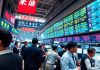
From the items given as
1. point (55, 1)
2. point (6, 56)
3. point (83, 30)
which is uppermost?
point (55, 1)

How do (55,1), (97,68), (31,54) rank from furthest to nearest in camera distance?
(55,1) < (31,54) < (97,68)

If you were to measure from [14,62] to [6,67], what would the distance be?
0.39 ft

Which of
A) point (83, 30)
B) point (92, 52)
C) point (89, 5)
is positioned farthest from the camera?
point (83, 30)

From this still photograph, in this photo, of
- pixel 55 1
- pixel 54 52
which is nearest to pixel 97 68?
pixel 54 52

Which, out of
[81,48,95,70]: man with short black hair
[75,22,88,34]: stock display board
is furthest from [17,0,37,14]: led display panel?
[81,48,95,70]: man with short black hair

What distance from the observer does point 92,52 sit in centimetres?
372

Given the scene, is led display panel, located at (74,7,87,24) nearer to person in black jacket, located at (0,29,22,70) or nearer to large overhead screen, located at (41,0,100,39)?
large overhead screen, located at (41,0,100,39)

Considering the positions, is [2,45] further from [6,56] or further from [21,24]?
[21,24]

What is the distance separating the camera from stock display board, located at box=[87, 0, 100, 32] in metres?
6.26

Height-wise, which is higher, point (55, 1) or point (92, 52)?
point (55, 1)

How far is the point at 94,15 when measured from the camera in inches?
256

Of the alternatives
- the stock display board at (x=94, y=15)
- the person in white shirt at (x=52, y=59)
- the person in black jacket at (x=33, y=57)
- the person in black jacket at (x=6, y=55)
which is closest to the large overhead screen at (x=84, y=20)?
the stock display board at (x=94, y=15)

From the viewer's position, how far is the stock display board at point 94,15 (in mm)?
6263

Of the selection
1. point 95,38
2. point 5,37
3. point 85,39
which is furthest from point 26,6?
point 5,37
